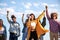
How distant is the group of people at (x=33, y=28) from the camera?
3.58 feet

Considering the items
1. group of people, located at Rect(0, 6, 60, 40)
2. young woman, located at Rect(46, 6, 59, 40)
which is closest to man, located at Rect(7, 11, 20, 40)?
Result: group of people, located at Rect(0, 6, 60, 40)

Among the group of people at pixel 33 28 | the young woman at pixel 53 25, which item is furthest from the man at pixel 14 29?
the young woman at pixel 53 25

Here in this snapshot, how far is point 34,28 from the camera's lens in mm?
1100

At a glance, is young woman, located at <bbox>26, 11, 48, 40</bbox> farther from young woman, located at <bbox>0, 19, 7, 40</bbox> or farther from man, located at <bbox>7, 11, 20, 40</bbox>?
young woman, located at <bbox>0, 19, 7, 40</bbox>

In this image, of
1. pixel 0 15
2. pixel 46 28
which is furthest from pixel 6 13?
pixel 46 28

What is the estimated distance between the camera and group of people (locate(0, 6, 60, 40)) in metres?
1.09

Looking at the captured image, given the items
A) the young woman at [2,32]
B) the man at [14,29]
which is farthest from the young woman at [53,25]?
the young woman at [2,32]

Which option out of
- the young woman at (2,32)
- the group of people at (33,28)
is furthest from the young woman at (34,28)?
the young woman at (2,32)

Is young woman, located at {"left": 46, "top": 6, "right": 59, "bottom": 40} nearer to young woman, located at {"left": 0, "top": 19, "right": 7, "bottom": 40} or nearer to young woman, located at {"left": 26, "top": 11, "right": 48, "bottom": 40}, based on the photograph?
young woman, located at {"left": 26, "top": 11, "right": 48, "bottom": 40}

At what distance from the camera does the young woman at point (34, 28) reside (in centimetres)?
109

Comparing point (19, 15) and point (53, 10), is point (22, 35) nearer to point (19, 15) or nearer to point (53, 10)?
point (19, 15)

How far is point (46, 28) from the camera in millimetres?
1087

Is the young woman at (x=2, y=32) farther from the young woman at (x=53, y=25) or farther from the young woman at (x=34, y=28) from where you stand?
the young woman at (x=53, y=25)

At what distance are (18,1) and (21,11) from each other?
0.30 ft
